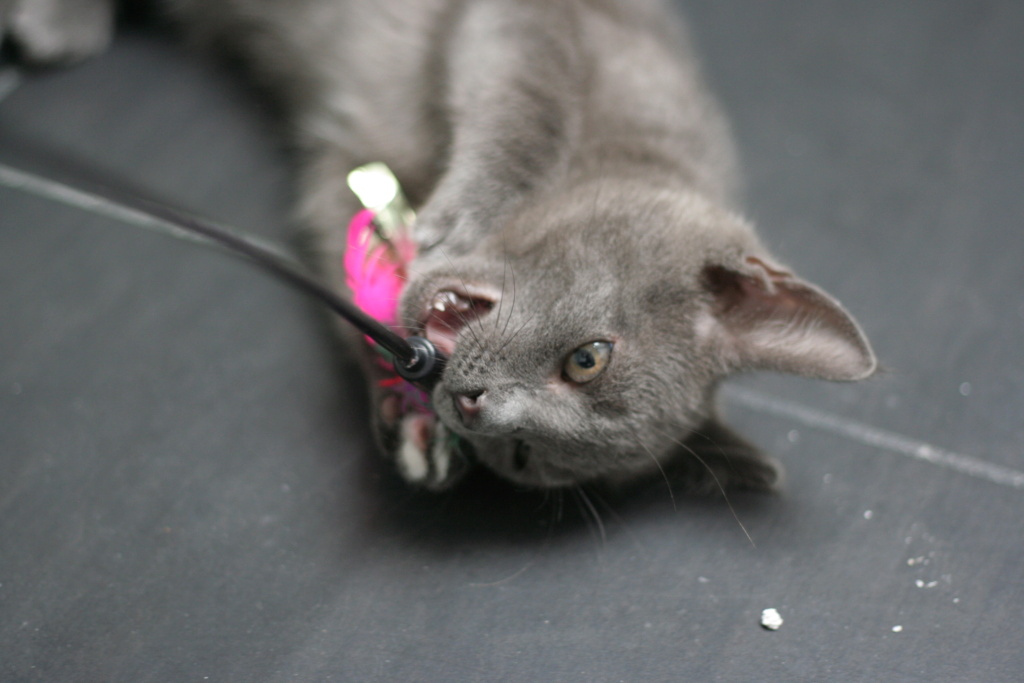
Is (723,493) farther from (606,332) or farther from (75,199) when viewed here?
(75,199)

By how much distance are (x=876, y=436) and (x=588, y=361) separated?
25.8 inches

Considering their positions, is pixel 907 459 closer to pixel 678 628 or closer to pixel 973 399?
pixel 973 399

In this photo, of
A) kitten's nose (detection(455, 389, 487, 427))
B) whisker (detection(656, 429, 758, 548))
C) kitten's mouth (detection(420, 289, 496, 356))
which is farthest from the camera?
whisker (detection(656, 429, 758, 548))

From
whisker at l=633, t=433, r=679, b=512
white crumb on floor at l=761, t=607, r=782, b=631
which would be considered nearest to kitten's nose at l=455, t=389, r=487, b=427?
whisker at l=633, t=433, r=679, b=512

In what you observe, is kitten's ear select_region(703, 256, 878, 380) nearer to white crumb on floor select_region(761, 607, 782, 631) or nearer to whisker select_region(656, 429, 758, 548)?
whisker select_region(656, 429, 758, 548)

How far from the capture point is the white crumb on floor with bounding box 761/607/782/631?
1.28 meters

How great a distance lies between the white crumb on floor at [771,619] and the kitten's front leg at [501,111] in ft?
2.36

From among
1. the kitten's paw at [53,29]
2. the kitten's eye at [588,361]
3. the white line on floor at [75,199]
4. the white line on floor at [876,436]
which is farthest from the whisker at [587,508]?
the kitten's paw at [53,29]

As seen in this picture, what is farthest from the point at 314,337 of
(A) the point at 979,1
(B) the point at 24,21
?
(A) the point at 979,1

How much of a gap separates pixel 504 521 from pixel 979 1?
202 cm

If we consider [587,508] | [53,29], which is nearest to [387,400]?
[587,508]

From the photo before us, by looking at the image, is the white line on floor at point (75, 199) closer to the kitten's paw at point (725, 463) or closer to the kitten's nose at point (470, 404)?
the kitten's nose at point (470, 404)

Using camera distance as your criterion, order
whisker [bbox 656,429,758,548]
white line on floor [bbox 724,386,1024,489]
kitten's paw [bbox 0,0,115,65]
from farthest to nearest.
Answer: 1. kitten's paw [bbox 0,0,115,65]
2. white line on floor [bbox 724,386,1024,489]
3. whisker [bbox 656,429,758,548]

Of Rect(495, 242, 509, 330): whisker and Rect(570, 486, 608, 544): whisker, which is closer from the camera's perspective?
Rect(495, 242, 509, 330): whisker
